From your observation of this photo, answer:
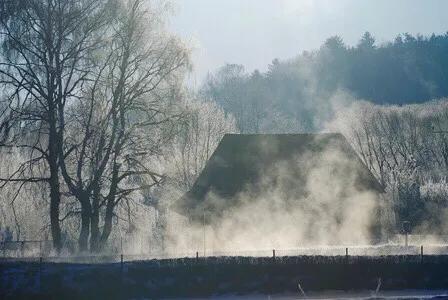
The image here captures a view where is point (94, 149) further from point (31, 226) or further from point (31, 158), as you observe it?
point (31, 226)

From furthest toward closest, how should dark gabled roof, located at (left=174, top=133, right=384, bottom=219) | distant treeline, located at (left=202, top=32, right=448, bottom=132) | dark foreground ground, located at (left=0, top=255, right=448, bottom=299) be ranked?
distant treeline, located at (left=202, top=32, right=448, bottom=132) < dark gabled roof, located at (left=174, top=133, right=384, bottom=219) < dark foreground ground, located at (left=0, top=255, right=448, bottom=299)

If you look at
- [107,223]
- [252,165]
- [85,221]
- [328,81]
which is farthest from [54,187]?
[328,81]

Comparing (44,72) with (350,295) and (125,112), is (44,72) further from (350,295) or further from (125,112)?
(350,295)

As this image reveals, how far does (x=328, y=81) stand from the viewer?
115 metres

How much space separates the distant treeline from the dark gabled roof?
57.8 m

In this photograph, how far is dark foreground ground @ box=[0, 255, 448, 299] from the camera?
23016mm

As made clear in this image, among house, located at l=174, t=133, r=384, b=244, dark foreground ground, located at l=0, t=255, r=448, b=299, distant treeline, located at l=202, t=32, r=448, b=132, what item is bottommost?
dark foreground ground, located at l=0, t=255, r=448, b=299

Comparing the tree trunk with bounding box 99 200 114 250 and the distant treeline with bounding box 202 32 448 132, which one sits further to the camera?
the distant treeline with bounding box 202 32 448 132

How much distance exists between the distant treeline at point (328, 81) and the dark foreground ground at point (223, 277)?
72.7 m

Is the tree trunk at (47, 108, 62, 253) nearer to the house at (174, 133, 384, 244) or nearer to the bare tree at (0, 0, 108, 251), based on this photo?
the bare tree at (0, 0, 108, 251)

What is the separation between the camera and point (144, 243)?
3334 centimetres

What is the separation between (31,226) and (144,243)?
5.42 m

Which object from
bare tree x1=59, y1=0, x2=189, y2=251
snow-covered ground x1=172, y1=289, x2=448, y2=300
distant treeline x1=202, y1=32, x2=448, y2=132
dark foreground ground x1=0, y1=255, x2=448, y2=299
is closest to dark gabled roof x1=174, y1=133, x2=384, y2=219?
bare tree x1=59, y1=0, x2=189, y2=251

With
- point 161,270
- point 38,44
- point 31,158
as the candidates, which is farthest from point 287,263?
point 38,44
